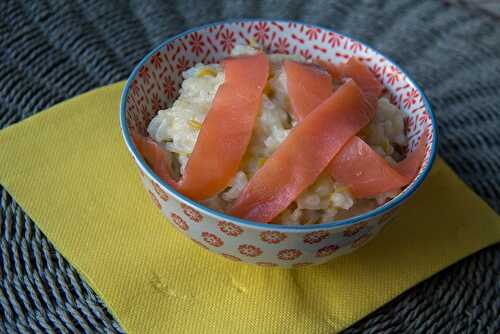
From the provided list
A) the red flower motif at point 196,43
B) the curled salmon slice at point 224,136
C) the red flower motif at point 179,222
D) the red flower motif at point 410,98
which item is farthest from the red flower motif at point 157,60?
the red flower motif at point 410,98

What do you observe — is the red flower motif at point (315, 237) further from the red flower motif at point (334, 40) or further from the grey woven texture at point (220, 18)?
the red flower motif at point (334, 40)

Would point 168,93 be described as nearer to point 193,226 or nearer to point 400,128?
point 193,226

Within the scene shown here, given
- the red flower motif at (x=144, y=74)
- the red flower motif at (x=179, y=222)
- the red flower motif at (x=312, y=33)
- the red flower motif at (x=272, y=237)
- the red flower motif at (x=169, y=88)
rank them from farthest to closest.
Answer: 1. the red flower motif at (x=312, y=33)
2. the red flower motif at (x=169, y=88)
3. the red flower motif at (x=144, y=74)
4. the red flower motif at (x=179, y=222)
5. the red flower motif at (x=272, y=237)

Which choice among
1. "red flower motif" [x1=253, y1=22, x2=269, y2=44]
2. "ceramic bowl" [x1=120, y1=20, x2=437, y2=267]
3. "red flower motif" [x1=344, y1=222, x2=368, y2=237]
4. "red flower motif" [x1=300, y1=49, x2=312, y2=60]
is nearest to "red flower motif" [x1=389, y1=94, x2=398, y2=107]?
"ceramic bowl" [x1=120, y1=20, x2=437, y2=267]

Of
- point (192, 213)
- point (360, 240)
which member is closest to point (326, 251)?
point (360, 240)

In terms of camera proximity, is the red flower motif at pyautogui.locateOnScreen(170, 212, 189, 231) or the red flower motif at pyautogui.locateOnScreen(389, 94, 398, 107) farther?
the red flower motif at pyautogui.locateOnScreen(389, 94, 398, 107)

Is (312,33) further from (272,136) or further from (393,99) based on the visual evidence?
(272,136)

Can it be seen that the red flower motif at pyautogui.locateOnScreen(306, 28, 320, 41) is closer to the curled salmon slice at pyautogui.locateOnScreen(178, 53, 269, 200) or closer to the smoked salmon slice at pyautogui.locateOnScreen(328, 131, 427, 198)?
the curled salmon slice at pyautogui.locateOnScreen(178, 53, 269, 200)
